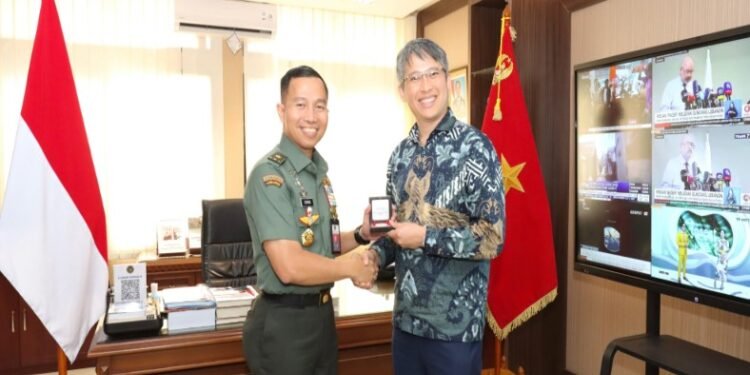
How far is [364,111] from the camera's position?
4.84 m

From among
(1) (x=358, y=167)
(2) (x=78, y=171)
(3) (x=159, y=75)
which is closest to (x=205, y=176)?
(3) (x=159, y=75)

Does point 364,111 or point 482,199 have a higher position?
point 364,111

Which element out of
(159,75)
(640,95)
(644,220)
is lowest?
(644,220)

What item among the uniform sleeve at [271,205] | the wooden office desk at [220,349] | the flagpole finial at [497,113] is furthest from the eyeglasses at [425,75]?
the flagpole finial at [497,113]

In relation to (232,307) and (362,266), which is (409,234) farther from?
(232,307)

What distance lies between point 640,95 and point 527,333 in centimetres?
159

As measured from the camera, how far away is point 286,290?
1609 mm

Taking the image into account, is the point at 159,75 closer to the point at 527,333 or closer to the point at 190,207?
the point at 190,207

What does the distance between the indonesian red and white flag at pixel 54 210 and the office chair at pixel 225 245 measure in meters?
0.82

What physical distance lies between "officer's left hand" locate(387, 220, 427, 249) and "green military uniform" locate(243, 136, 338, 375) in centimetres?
29

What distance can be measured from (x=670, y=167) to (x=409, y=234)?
3.38 ft

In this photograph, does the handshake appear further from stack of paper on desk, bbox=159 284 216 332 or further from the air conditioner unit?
the air conditioner unit

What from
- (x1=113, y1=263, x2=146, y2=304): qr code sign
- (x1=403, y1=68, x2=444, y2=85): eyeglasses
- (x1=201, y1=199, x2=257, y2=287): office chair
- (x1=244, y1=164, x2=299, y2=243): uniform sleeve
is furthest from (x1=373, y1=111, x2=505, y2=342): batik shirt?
(x1=201, y1=199, x2=257, y2=287): office chair

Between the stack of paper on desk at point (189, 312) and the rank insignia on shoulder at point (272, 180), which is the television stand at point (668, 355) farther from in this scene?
the stack of paper on desk at point (189, 312)
